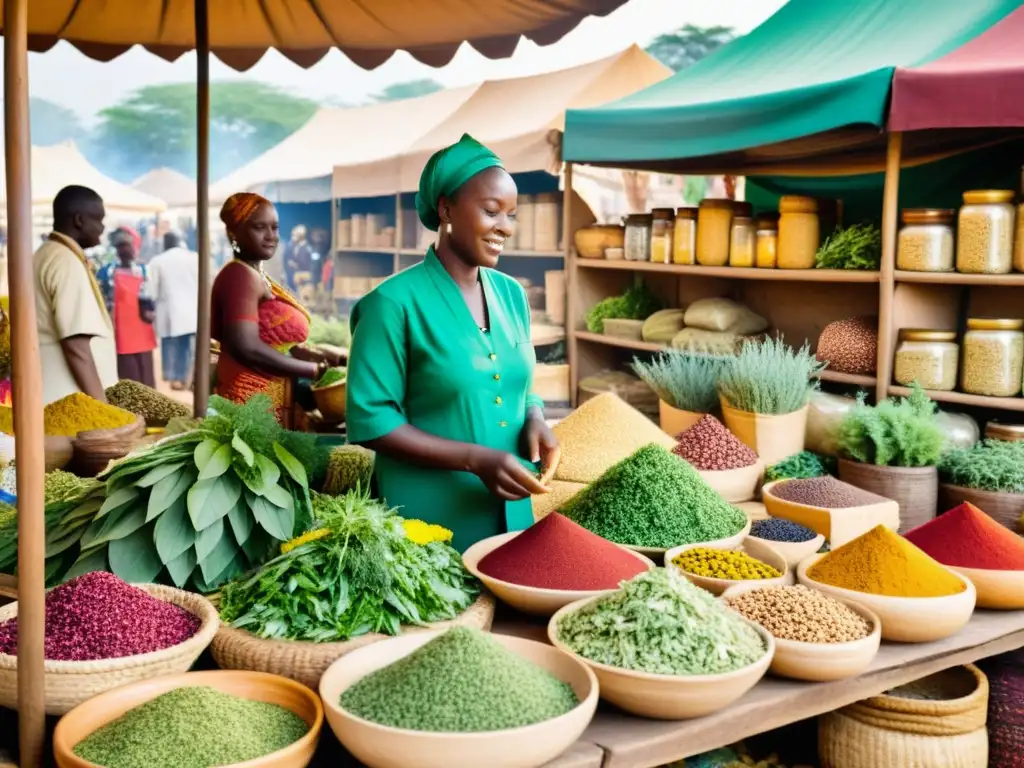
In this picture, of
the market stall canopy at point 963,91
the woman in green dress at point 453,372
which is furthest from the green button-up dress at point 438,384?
the market stall canopy at point 963,91

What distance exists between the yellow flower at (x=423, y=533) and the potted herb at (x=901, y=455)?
1460mm

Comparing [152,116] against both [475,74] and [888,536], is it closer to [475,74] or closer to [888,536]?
[475,74]

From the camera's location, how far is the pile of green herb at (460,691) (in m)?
1.16

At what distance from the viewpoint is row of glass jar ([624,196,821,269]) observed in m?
3.49

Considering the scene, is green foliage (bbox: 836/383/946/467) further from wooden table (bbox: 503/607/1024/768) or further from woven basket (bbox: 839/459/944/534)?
wooden table (bbox: 503/607/1024/768)

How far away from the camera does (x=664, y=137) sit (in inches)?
147

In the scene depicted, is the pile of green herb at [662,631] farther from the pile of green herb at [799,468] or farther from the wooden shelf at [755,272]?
the wooden shelf at [755,272]

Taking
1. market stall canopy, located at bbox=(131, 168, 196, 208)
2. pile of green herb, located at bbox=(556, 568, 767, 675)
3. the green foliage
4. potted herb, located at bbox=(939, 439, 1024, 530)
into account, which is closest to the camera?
pile of green herb, located at bbox=(556, 568, 767, 675)

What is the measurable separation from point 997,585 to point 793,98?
70.0 inches

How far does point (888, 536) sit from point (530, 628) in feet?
2.18

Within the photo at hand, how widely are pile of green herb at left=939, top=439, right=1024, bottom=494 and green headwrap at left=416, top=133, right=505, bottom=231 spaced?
1.60 metres

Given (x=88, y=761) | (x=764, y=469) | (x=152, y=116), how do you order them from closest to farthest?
(x=88, y=761), (x=764, y=469), (x=152, y=116)

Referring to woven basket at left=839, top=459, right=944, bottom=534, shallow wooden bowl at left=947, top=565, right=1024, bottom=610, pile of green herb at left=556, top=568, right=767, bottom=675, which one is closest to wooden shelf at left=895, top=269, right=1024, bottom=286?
woven basket at left=839, top=459, right=944, bottom=534

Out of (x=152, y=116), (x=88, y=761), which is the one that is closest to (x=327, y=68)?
(x=152, y=116)
